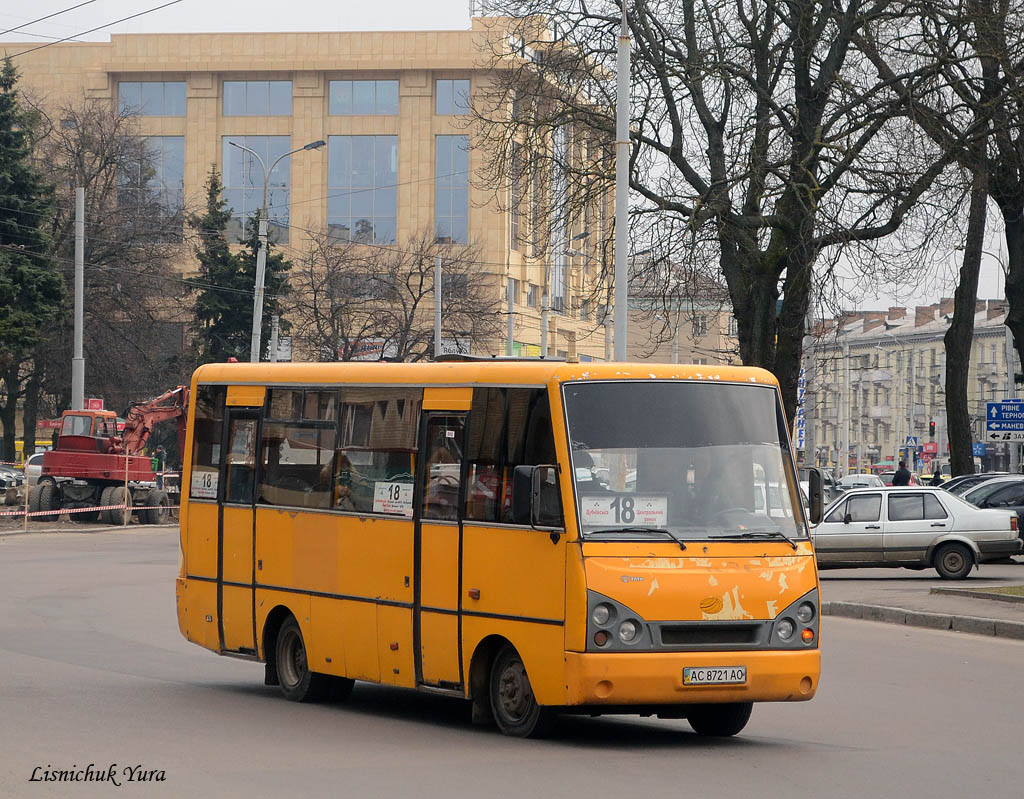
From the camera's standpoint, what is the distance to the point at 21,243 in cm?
5206

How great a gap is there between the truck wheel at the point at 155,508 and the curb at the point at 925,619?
87.1 feet

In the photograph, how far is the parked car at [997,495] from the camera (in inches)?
1272

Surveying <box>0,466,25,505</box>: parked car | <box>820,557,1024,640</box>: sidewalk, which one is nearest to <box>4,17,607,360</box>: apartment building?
<box>0,466,25,505</box>: parked car

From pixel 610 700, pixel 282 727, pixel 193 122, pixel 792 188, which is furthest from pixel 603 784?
pixel 193 122

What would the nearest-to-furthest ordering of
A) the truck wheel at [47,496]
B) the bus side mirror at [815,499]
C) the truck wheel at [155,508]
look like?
1. the bus side mirror at [815,499]
2. the truck wheel at [47,496]
3. the truck wheel at [155,508]

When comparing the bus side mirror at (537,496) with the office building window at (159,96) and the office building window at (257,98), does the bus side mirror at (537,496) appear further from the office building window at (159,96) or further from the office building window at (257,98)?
the office building window at (159,96)

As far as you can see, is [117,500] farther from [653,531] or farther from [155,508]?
[653,531]

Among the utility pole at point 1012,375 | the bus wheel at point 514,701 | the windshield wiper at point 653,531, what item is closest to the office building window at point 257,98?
the utility pole at point 1012,375

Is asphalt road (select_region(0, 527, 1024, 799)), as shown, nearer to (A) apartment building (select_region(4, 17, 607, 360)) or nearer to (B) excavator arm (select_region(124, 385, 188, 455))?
(B) excavator arm (select_region(124, 385, 188, 455))

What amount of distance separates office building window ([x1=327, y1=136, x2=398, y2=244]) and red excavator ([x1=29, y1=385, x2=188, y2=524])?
44.3 m

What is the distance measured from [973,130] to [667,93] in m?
5.76

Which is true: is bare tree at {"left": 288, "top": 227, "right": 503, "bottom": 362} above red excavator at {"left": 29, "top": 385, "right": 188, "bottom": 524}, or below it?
above

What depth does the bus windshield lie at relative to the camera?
10.1 m

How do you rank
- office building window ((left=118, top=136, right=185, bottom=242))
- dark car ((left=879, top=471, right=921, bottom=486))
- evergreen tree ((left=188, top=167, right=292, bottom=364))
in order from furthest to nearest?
office building window ((left=118, top=136, right=185, bottom=242)), evergreen tree ((left=188, top=167, right=292, bottom=364)), dark car ((left=879, top=471, right=921, bottom=486))
